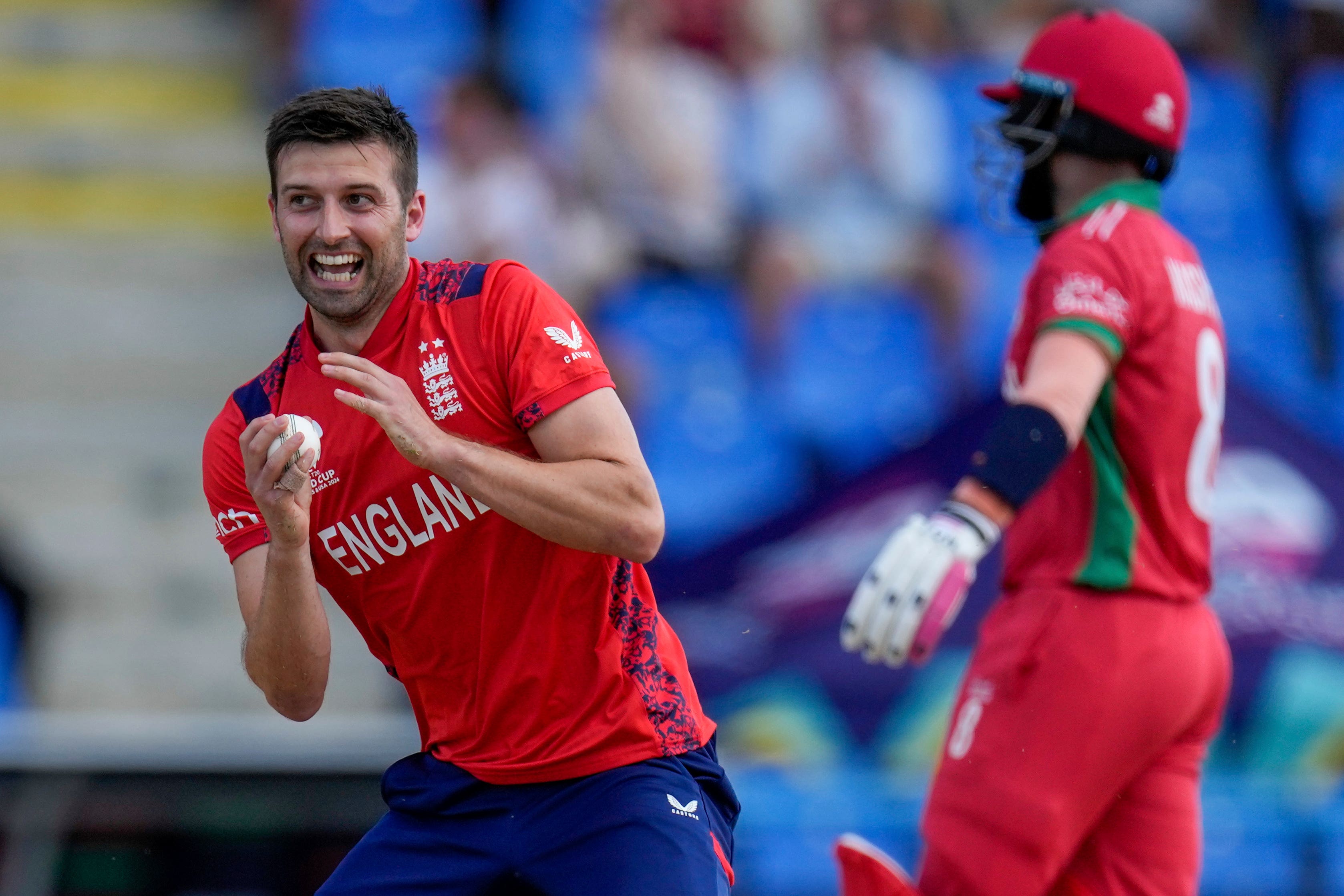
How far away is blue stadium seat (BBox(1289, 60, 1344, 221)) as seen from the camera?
8.71m

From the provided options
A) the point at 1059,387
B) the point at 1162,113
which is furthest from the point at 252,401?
the point at 1162,113

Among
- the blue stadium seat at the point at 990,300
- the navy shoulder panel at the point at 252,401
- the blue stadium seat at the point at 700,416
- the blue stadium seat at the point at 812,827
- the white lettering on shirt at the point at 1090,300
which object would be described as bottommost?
the blue stadium seat at the point at 812,827

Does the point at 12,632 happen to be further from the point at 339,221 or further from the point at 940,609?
the point at 940,609

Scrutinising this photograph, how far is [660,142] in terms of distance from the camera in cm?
845


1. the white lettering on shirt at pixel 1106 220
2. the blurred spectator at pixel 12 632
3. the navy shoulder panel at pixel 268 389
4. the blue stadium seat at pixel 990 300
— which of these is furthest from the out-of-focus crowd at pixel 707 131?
the navy shoulder panel at pixel 268 389

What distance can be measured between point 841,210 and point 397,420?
6004 millimetres

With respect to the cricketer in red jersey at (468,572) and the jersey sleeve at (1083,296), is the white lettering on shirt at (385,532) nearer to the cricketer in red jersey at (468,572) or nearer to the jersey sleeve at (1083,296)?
the cricketer in red jersey at (468,572)

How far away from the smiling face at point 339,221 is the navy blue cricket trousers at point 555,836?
3.14ft

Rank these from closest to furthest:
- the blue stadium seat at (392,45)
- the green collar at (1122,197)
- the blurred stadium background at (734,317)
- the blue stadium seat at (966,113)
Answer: the green collar at (1122,197), the blurred stadium background at (734,317), the blue stadium seat at (966,113), the blue stadium seat at (392,45)

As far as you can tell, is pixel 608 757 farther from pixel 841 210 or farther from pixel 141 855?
pixel 841 210

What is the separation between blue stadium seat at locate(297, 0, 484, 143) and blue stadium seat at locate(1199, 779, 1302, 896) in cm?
537

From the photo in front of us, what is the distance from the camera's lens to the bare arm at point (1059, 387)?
3.23 metres

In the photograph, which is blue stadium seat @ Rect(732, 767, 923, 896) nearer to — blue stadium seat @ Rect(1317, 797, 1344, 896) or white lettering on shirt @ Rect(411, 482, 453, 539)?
blue stadium seat @ Rect(1317, 797, 1344, 896)

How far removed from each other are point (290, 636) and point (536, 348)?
721mm
